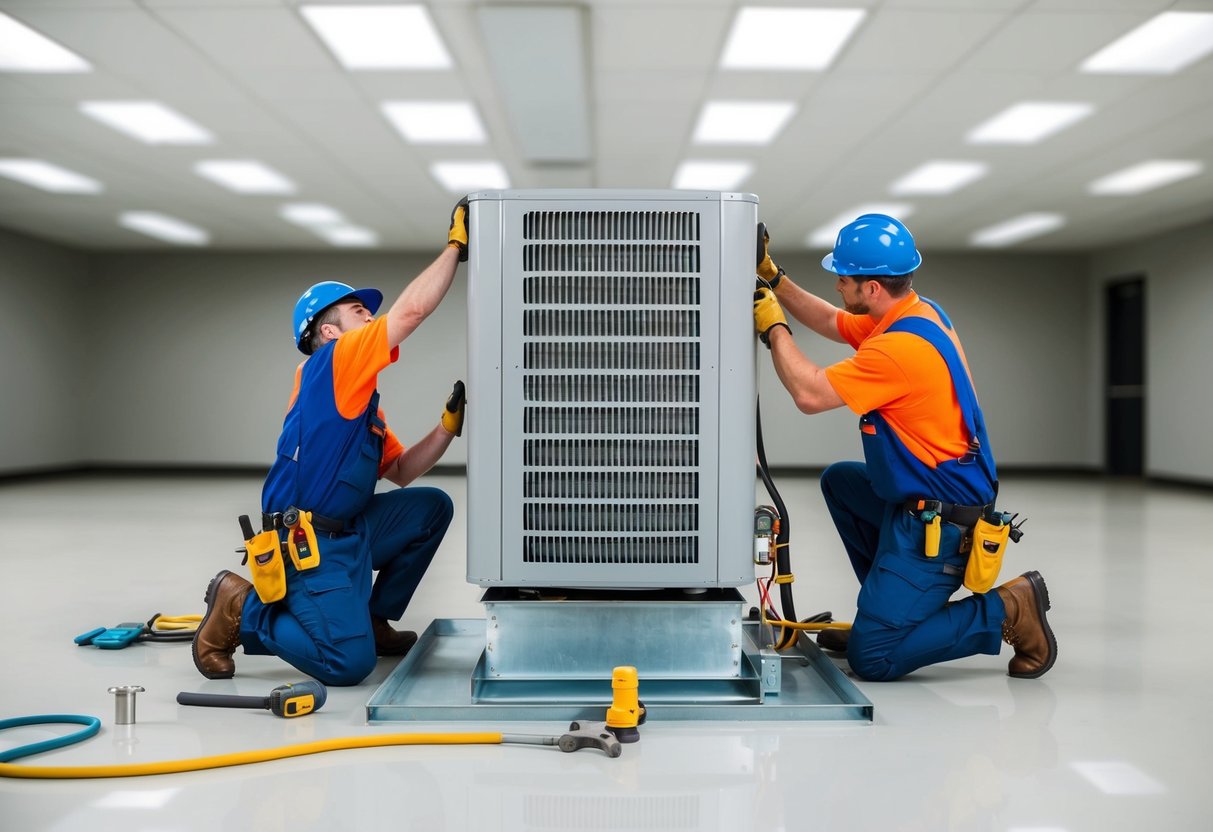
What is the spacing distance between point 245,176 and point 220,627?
5995 millimetres

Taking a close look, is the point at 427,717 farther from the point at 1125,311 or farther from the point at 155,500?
the point at 1125,311

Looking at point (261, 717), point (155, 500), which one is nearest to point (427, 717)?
point (261, 717)

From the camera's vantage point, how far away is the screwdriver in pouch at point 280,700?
212cm

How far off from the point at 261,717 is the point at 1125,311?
37.5 ft

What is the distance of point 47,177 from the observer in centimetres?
772

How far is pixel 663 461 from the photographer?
2.19 meters

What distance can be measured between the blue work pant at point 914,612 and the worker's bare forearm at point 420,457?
45.5 inches

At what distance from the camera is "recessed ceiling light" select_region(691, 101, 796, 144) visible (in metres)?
5.75

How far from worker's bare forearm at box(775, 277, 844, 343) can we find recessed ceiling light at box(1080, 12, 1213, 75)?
9.36 feet

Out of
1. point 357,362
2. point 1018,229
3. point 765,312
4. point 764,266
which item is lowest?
point 357,362

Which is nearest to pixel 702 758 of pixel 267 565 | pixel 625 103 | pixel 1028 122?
pixel 267 565

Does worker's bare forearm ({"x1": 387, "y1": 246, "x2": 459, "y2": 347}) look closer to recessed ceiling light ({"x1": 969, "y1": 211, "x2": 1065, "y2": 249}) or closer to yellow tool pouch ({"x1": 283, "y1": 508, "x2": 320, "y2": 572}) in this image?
yellow tool pouch ({"x1": 283, "y1": 508, "x2": 320, "y2": 572})

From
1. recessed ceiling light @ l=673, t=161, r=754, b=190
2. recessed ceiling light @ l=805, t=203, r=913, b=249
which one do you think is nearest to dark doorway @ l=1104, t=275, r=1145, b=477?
recessed ceiling light @ l=805, t=203, r=913, b=249

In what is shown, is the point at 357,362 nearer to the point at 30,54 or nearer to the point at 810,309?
the point at 810,309
